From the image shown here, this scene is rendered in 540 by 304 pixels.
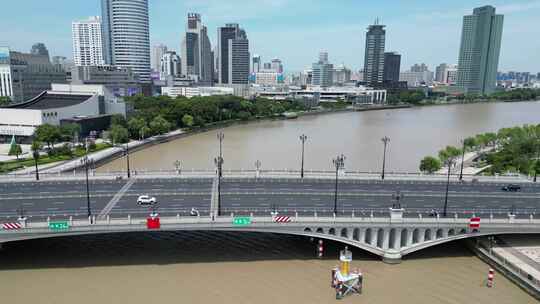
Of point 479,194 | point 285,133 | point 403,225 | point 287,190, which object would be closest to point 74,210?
point 287,190

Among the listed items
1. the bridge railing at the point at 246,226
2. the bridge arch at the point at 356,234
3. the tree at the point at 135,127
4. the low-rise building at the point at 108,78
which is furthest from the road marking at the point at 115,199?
the low-rise building at the point at 108,78

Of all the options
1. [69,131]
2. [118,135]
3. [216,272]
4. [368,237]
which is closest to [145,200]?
[216,272]

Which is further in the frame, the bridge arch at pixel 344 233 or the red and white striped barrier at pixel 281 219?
the bridge arch at pixel 344 233

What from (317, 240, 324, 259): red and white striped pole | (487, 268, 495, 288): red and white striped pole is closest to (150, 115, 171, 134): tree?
(317, 240, 324, 259): red and white striped pole

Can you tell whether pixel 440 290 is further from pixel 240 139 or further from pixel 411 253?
pixel 240 139

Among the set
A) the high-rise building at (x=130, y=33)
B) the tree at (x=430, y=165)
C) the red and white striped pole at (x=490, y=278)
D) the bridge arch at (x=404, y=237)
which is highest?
the high-rise building at (x=130, y=33)

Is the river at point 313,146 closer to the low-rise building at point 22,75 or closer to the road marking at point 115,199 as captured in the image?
the road marking at point 115,199
